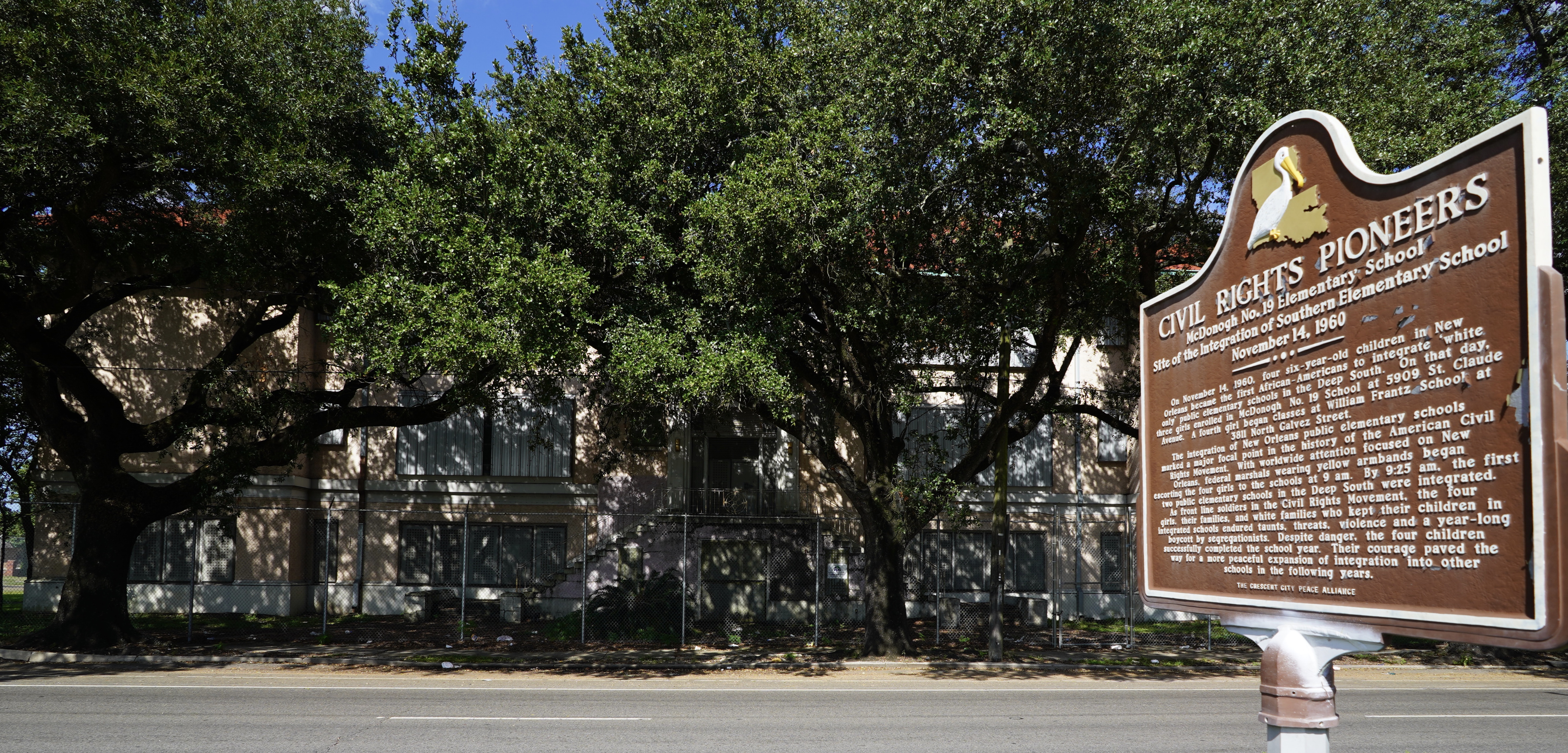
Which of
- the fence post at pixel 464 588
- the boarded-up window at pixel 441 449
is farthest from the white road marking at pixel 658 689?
the boarded-up window at pixel 441 449

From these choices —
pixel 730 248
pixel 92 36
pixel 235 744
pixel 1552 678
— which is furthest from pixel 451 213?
pixel 1552 678

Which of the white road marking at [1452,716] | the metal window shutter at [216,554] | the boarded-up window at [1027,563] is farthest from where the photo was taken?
the boarded-up window at [1027,563]

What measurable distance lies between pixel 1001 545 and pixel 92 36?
1802 centimetres

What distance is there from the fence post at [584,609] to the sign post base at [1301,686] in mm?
16565

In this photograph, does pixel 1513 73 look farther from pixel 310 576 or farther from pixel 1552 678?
pixel 310 576

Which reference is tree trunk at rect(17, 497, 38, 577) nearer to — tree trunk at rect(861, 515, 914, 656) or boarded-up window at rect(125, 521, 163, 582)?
boarded-up window at rect(125, 521, 163, 582)

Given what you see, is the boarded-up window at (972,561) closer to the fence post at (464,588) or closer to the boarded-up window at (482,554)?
the boarded-up window at (482,554)

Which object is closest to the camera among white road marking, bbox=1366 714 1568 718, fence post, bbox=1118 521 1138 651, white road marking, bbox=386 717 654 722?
white road marking, bbox=386 717 654 722

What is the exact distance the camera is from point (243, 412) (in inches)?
713

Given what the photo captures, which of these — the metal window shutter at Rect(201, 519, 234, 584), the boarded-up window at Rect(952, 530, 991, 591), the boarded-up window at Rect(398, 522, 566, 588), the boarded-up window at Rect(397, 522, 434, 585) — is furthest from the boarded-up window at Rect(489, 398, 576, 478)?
the boarded-up window at Rect(952, 530, 991, 591)

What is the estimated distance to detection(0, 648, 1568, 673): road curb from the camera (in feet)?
58.5

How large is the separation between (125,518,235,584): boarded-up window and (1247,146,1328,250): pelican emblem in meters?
28.4

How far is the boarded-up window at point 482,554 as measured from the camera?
27.6 metres

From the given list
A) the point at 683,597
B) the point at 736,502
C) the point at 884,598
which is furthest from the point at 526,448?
the point at 884,598
